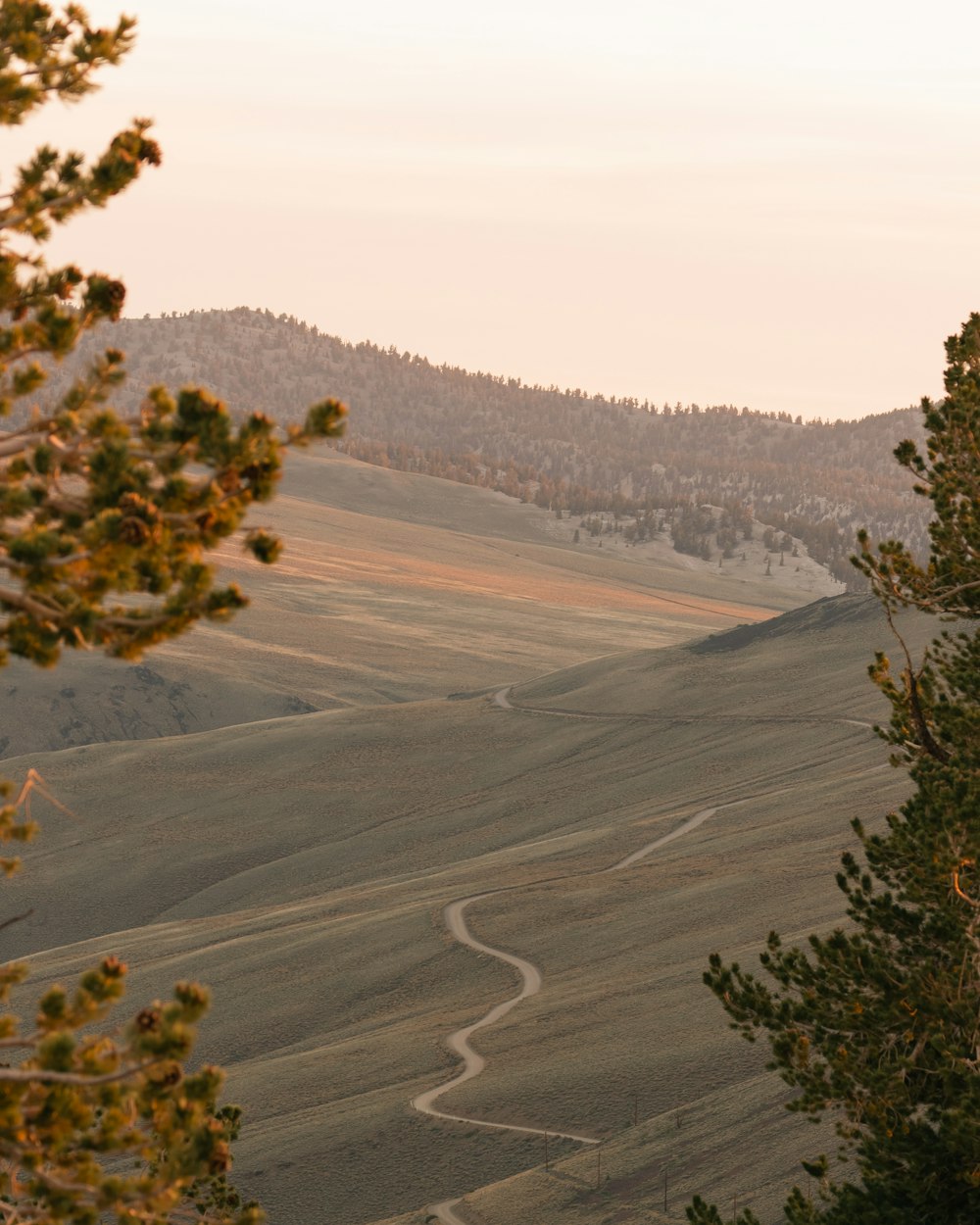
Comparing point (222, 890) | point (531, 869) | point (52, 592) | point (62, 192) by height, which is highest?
point (62, 192)

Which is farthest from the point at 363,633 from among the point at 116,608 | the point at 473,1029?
the point at 116,608

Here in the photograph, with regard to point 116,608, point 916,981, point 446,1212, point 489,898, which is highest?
point 116,608

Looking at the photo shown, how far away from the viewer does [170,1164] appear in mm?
6590

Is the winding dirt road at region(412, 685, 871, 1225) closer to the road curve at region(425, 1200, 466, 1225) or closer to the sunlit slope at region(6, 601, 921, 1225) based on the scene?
the road curve at region(425, 1200, 466, 1225)

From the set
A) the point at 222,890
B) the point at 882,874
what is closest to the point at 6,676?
the point at 222,890

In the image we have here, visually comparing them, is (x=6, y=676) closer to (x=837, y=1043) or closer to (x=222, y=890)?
(x=222, y=890)

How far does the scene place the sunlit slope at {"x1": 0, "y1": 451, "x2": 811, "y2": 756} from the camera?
107188 millimetres

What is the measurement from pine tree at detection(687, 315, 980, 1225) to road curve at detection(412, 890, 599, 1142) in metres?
13.8

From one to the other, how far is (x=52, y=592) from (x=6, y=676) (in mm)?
108670

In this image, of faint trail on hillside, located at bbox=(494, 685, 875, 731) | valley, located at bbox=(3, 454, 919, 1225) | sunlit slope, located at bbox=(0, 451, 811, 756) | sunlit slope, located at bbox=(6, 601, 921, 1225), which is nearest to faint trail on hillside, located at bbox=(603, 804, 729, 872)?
valley, located at bbox=(3, 454, 919, 1225)

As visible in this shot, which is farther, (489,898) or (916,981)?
(489,898)

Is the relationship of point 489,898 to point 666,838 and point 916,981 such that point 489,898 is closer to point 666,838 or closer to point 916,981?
point 666,838

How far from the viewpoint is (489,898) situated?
177 ft

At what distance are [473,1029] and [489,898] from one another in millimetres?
13472
